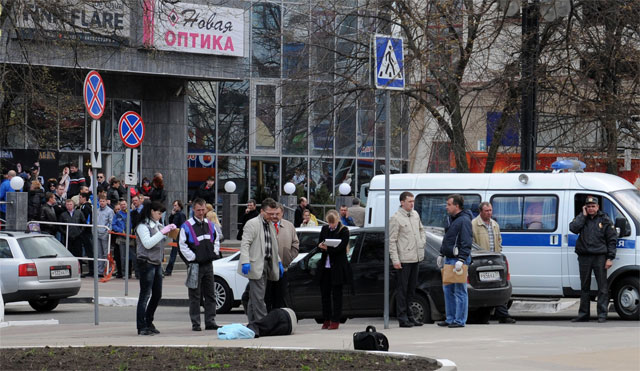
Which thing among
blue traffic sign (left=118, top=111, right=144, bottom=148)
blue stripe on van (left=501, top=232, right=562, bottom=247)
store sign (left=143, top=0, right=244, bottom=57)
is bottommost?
blue stripe on van (left=501, top=232, right=562, bottom=247)

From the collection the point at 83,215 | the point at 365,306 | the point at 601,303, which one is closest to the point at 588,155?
the point at 601,303

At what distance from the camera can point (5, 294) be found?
62.3 ft

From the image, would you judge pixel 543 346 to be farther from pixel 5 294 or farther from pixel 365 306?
pixel 5 294

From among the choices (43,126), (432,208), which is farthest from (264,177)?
(432,208)

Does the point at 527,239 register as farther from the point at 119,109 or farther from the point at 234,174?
the point at 234,174

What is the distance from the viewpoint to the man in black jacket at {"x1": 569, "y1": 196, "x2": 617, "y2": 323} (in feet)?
54.3

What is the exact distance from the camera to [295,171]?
3884 centimetres

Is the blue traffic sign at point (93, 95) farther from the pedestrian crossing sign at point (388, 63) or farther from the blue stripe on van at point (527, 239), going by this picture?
the blue stripe on van at point (527, 239)

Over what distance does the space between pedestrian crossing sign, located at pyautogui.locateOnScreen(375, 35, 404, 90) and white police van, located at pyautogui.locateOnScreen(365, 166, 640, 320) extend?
4.78m

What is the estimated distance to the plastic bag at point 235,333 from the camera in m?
13.6

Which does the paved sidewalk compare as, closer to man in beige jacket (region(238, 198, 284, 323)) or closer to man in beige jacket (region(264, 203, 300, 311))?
man in beige jacket (region(264, 203, 300, 311))

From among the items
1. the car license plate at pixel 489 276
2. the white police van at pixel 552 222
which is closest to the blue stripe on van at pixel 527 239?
the white police van at pixel 552 222

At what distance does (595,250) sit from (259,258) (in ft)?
16.7

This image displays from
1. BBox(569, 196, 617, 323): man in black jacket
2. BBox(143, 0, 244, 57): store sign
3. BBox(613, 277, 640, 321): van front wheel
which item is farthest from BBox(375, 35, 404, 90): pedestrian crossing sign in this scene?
BBox(143, 0, 244, 57): store sign
